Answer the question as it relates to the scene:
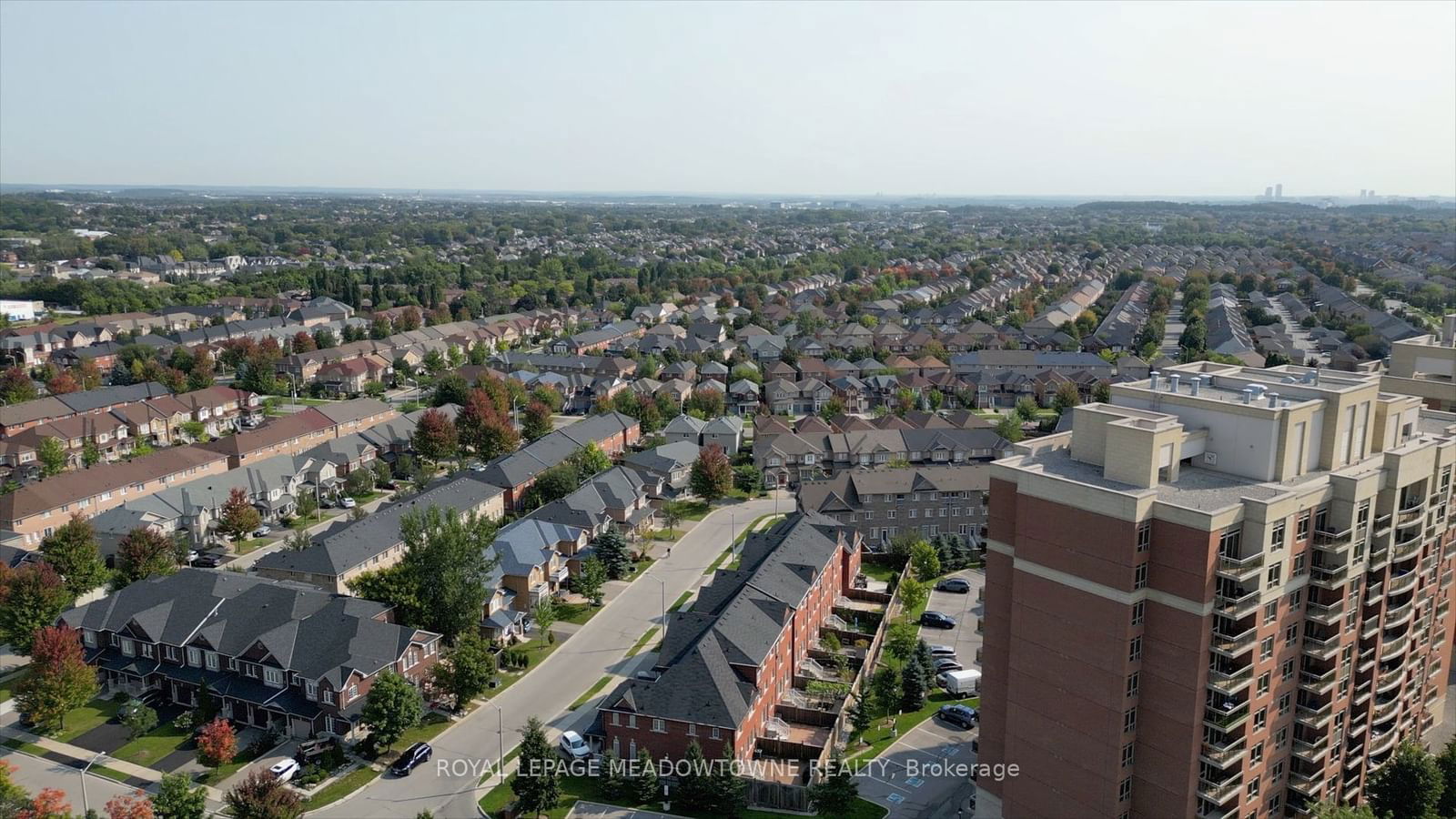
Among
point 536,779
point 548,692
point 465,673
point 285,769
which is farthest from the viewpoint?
point 548,692

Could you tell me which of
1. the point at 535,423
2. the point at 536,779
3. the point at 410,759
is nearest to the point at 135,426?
the point at 535,423

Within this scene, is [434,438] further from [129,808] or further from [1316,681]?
[1316,681]

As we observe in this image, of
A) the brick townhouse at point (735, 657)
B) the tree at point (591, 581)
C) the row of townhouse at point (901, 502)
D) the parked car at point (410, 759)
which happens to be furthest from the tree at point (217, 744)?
the row of townhouse at point (901, 502)

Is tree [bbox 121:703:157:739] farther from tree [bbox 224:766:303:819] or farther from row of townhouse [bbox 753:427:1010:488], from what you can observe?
row of townhouse [bbox 753:427:1010:488]

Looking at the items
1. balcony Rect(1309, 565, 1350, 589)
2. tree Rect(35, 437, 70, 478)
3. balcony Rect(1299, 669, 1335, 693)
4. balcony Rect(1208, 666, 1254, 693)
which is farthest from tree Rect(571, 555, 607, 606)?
tree Rect(35, 437, 70, 478)

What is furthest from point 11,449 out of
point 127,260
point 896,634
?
point 127,260

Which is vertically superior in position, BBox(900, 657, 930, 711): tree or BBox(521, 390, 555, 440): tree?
BBox(521, 390, 555, 440): tree
